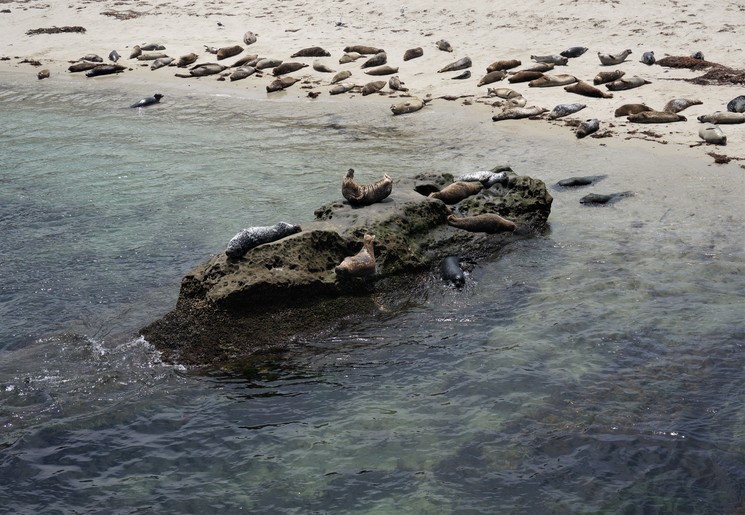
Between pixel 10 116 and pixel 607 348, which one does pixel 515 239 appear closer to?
pixel 607 348

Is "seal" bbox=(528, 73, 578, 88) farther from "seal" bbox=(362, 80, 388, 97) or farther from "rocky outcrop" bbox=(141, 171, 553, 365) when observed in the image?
"rocky outcrop" bbox=(141, 171, 553, 365)

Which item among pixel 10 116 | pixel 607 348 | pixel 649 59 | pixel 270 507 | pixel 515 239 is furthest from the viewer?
pixel 10 116

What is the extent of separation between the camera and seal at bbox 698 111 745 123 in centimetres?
1356

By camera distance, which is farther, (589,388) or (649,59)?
(649,59)

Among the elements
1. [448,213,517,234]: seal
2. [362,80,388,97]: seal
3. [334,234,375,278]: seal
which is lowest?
[362,80,388,97]: seal

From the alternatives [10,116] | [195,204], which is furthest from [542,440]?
[10,116]

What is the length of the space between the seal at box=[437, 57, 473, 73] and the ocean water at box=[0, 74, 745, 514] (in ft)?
21.2

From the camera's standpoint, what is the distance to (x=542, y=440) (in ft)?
20.8

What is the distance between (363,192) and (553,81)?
8959 mm

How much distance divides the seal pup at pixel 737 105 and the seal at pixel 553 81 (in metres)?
3.73

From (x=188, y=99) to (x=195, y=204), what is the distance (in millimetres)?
8195

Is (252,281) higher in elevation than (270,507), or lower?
higher

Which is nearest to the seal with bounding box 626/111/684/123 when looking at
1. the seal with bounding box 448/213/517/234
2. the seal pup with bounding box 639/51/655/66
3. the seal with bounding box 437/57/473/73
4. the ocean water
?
the ocean water

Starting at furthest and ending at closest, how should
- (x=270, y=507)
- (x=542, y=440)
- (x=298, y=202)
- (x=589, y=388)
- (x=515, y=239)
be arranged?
1. (x=298, y=202)
2. (x=515, y=239)
3. (x=589, y=388)
4. (x=542, y=440)
5. (x=270, y=507)
